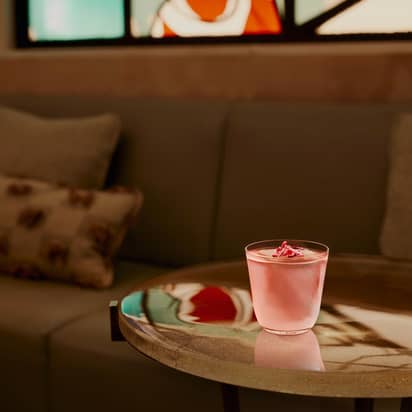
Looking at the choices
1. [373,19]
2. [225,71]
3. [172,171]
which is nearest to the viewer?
[172,171]

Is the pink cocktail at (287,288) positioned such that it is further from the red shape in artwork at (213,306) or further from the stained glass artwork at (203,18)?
the stained glass artwork at (203,18)

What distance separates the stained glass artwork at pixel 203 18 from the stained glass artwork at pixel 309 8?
68mm

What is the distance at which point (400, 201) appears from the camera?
1632mm

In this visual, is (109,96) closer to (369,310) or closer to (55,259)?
(55,259)

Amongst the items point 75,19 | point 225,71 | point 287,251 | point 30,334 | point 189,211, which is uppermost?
point 75,19

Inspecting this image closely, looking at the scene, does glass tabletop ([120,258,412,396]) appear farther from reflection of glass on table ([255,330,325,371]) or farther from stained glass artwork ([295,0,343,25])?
stained glass artwork ([295,0,343,25])

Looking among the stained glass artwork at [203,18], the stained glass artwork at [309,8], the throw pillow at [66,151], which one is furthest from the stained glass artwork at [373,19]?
the throw pillow at [66,151]

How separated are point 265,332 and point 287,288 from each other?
0.25 feet

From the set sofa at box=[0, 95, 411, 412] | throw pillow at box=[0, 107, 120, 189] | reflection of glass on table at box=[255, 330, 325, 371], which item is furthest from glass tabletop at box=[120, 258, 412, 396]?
throw pillow at box=[0, 107, 120, 189]

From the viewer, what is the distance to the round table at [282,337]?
0.80 metres

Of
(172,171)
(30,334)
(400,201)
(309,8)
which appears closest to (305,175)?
(400,201)

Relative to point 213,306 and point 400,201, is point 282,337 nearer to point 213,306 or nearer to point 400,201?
point 213,306

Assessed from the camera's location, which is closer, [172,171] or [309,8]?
[172,171]

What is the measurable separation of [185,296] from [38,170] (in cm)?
112
